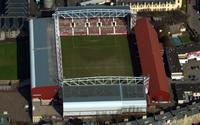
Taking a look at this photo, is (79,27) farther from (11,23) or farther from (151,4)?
(151,4)

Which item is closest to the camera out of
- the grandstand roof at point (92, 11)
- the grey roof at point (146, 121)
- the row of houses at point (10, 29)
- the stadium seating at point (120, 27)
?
the grey roof at point (146, 121)

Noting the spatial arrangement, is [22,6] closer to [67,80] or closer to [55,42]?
[55,42]

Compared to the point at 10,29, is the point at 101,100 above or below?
below

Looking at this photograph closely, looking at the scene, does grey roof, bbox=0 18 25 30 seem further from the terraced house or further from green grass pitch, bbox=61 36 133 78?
the terraced house

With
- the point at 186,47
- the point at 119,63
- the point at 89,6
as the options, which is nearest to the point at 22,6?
the point at 89,6

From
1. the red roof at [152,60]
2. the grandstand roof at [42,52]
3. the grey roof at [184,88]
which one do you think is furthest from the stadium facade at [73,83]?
the grey roof at [184,88]

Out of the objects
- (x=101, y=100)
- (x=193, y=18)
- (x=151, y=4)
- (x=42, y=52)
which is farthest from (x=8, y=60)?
(x=193, y=18)

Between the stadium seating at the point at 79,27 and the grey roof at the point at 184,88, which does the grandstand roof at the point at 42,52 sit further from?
the grey roof at the point at 184,88
